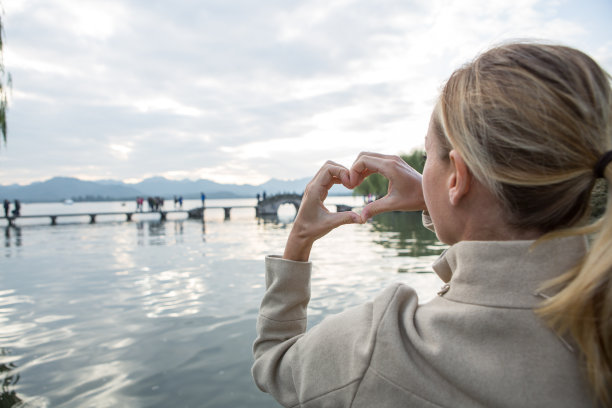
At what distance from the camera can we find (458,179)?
920 mm

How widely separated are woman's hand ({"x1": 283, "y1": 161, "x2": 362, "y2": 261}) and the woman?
29 centimetres

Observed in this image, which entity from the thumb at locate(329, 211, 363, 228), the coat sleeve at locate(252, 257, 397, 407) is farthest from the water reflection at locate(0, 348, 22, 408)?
the thumb at locate(329, 211, 363, 228)

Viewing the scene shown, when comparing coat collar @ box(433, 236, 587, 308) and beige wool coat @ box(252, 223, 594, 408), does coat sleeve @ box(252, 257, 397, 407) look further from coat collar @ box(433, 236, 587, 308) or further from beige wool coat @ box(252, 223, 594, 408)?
coat collar @ box(433, 236, 587, 308)

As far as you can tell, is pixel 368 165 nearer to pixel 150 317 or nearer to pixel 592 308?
pixel 592 308

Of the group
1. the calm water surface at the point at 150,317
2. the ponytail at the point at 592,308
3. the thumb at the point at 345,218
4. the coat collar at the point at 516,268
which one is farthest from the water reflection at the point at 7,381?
the ponytail at the point at 592,308

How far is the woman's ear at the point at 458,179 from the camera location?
907 mm

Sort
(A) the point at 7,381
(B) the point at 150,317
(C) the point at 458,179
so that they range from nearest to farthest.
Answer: (C) the point at 458,179
(A) the point at 7,381
(B) the point at 150,317

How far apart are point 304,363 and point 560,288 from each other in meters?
0.59

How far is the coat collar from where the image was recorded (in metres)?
0.85

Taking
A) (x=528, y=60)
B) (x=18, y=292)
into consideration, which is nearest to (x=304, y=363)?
(x=528, y=60)

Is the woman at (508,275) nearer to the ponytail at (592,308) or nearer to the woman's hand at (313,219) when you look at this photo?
the ponytail at (592,308)

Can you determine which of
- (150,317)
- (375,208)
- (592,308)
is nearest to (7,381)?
(150,317)

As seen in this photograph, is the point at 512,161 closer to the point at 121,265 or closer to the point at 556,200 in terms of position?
the point at 556,200

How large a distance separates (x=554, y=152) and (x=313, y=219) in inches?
25.7
